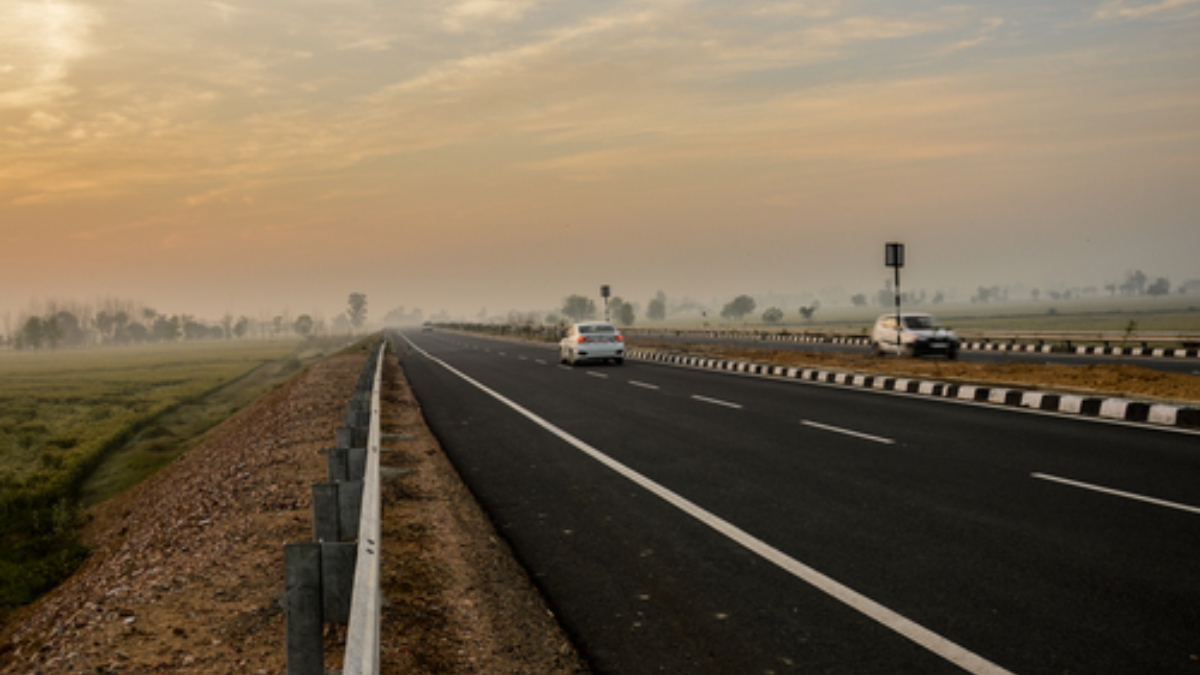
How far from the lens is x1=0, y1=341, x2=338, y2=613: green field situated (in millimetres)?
14172

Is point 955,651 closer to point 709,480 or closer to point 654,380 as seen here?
point 709,480

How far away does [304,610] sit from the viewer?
3.04 meters

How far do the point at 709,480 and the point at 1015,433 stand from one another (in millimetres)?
5314

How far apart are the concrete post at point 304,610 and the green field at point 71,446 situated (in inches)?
411

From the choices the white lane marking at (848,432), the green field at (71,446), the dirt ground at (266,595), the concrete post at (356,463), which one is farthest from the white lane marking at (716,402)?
the green field at (71,446)

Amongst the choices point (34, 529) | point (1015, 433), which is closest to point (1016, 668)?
point (1015, 433)

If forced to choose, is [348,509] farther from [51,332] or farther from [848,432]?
[51,332]

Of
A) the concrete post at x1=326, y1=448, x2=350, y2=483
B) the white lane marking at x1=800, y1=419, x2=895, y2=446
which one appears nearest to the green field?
the concrete post at x1=326, y1=448, x2=350, y2=483

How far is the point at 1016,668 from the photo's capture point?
392 cm

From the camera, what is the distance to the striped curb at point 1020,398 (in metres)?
12.4

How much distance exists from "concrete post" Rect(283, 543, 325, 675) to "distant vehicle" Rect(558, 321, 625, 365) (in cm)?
2472

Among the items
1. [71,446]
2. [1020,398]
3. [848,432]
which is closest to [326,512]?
[848,432]

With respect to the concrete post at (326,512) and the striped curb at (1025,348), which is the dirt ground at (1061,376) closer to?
the striped curb at (1025,348)

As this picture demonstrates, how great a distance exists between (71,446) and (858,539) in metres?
28.8
